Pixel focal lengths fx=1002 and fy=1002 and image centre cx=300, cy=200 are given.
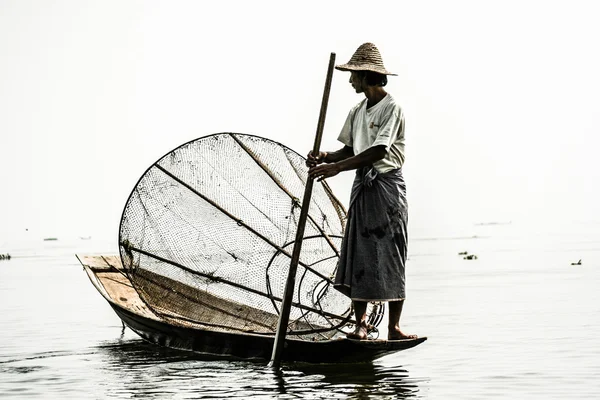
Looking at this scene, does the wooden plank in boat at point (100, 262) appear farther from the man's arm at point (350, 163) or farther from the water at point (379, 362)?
the man's arm at point (350, 163)

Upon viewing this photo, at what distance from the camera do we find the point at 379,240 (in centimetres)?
682

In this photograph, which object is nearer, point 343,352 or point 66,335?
point 343,352

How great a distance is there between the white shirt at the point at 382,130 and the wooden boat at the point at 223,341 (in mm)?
1227

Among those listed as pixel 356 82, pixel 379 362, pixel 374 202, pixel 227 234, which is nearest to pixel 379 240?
pixel 374 202

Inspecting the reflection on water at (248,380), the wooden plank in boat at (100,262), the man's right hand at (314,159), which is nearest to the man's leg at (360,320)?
the reflection on water at (248,380)

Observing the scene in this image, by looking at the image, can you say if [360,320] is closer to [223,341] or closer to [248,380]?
[248,380]

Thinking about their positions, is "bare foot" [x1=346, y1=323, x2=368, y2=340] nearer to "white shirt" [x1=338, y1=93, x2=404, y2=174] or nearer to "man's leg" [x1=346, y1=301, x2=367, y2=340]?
"man's leg" [x1=346, y1=301, x2=367, y2=340]

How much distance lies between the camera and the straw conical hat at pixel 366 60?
6766mm

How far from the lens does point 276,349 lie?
7543mm

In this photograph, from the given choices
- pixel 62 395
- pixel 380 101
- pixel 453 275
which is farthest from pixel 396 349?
pixel 453 275

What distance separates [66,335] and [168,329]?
3164 mm

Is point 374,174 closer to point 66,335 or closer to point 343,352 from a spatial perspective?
point 343,352

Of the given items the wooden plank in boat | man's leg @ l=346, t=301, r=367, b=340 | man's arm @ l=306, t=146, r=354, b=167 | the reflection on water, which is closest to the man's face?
man's arm @ l=306, t=146, r=354, b=167

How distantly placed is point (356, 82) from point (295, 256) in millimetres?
1356
